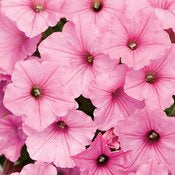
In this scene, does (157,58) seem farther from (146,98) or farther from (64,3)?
(64,3)

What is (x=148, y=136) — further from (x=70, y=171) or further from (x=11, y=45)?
(x=11, y=45)

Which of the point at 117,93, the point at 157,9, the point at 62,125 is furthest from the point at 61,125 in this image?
the point at 157,9

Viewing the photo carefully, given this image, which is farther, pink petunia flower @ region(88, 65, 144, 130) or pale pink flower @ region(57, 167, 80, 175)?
pale pink flower @ region(57, 167, 80, 175)

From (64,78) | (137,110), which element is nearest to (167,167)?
(137,110)

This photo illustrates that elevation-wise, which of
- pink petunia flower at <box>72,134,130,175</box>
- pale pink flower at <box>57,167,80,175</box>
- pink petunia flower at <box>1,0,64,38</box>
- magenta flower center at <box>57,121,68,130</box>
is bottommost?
pink petunia flower at <box>72,134,130,175</box>

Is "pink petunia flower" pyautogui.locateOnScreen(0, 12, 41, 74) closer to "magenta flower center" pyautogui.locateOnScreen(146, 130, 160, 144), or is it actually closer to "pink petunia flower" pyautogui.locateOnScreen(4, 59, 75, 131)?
"pink petunia flower" pyautogui.locateOnScreen(4, 59, 75, 131)

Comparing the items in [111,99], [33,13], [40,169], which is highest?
[33,13]

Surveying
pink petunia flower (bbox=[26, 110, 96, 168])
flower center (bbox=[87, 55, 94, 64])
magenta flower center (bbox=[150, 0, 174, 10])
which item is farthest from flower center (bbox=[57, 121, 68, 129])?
magenta flower center (bbox=[150, 0, 174, 10])
